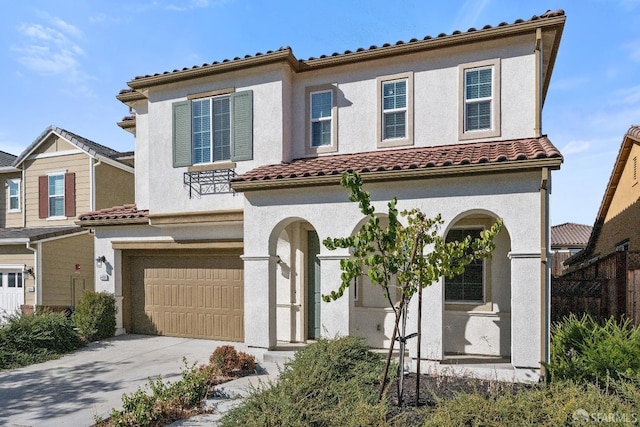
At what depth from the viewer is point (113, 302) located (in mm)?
12086

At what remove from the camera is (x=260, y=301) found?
9055 mm

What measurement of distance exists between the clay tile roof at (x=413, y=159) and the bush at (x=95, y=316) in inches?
239

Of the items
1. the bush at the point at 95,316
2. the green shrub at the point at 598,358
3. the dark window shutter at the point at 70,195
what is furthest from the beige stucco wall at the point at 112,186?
the green shrub at the point at 598,358

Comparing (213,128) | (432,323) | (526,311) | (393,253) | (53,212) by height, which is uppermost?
(213,128)

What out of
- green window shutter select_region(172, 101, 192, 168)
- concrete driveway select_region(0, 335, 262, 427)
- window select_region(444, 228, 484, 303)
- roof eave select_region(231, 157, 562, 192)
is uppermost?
green window shutter select_region(172, 101, 192, 168)

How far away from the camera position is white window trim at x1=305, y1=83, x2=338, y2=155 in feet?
34.1

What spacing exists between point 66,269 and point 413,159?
46.9 feet

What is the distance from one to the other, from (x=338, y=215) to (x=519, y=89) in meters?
4.81

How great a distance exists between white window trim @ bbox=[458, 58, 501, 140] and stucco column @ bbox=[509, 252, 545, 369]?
319 centimetres

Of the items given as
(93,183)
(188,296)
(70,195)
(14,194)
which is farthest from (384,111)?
(14,194)

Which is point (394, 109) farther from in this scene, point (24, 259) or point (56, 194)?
point (56, 194)

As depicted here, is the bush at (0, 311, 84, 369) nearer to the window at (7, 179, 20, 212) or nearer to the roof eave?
the roof eave

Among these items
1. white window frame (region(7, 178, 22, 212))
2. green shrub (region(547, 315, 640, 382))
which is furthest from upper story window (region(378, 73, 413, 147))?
white window frame (region(7, 178, 22, 212))

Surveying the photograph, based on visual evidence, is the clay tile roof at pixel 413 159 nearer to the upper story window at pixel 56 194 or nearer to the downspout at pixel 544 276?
the downspout at pixel 544 276
